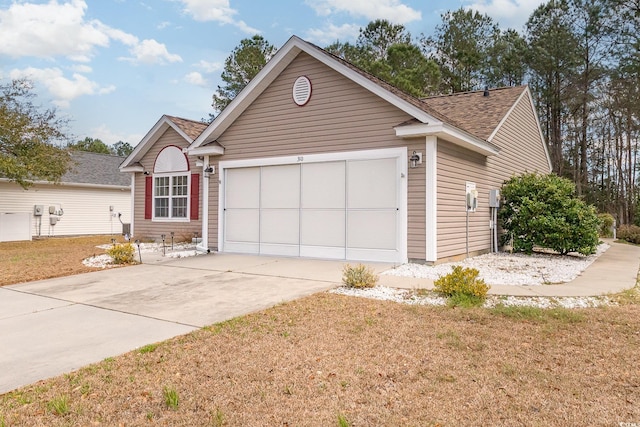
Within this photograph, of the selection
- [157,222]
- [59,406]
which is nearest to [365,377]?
[59,406]

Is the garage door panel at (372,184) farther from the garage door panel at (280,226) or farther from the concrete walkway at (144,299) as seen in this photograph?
the garage door panel at (280,226)

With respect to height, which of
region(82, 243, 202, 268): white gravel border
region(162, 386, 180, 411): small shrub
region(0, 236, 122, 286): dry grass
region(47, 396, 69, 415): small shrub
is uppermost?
region(82, 243, 202, 268): white gravel border

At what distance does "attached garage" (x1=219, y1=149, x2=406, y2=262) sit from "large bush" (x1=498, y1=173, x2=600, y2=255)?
4.31 metres

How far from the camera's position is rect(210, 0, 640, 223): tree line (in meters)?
24.4

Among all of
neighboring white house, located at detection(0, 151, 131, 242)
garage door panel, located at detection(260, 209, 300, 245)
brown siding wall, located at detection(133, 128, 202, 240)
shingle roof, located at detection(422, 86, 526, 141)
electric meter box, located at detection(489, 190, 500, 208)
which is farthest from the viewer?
neighboring white house, located at detection(0, 151, 131, 242)

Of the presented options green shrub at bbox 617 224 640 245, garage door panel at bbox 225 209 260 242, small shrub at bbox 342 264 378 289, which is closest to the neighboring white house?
garage door panel at bbox 225 209 260 242

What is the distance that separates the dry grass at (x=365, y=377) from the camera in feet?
9.07

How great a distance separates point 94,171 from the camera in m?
22.6

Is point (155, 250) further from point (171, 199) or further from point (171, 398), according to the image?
point (171, 398)

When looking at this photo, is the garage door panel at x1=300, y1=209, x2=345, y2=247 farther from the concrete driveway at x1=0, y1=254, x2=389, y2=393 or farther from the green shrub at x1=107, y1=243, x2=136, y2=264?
the green shrub at x1=107, y1=243, x2=136, y2=264

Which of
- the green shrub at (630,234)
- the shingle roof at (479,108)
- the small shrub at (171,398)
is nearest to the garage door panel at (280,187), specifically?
the shingle roof at (479,108)

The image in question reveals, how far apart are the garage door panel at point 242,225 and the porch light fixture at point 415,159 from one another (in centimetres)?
426

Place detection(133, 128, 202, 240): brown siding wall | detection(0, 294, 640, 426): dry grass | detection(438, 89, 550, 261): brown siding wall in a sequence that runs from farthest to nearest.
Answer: detection(133, 128, 202, 240): brown siding wall, detection(438, 89, 550, 261): brown siding wall, detection(0, 294, 640, 426): dry grass

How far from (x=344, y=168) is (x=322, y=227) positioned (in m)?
1.48
